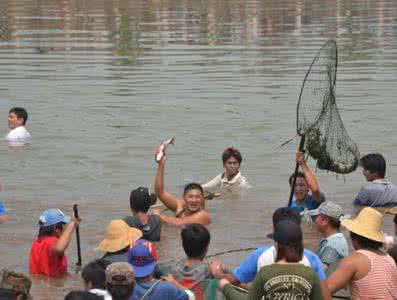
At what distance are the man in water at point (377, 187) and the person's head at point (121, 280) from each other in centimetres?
763

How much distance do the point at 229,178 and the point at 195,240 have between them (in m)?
8.25

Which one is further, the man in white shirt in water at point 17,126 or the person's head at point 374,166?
the man in white shirt in water at point 17,126

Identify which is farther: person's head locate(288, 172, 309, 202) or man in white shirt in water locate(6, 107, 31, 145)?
man in white shirt in water locate(6, 107, 31, 145)

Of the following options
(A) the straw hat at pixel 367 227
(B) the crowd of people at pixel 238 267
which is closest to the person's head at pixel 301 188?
(B) the crowd of people at pixel 238 267

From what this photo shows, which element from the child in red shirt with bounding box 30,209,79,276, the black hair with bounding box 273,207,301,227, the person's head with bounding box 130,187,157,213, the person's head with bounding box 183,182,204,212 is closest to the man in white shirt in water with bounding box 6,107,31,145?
the person's head with bounding box 183,182,204,212

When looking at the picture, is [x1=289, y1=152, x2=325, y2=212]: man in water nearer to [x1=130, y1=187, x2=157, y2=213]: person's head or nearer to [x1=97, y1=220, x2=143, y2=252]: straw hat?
[x1=130, y1=187, x2=157, y2=213]: person's head

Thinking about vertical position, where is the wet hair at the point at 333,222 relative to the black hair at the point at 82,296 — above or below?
below

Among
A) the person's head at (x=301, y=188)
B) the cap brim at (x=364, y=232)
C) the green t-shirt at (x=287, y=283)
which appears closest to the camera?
the green t-shirt at (x=287, y=283)

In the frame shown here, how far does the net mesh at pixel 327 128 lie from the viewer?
1548 centimetres

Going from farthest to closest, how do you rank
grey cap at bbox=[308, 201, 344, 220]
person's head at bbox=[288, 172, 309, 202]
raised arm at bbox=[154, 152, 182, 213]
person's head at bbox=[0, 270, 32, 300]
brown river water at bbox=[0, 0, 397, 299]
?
brown river water at bbox=[0, 0, 397, 299] < raised arm at bbox=[154, 152, 182, 213] < person's head at bbox=[288, 172, 309, 202] < grey cap at bbox=[308, 201, 344, 220] < person's head at bbox=[0, 270, 32, 300]

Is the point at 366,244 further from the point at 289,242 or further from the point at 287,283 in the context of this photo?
the point at 287,283

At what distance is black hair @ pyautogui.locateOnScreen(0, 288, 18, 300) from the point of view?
7574mm

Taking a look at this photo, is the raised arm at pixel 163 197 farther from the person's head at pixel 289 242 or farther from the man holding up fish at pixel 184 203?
the person's head at pixel 289 242

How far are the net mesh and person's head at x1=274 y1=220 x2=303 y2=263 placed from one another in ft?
20.8
